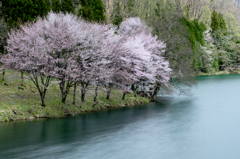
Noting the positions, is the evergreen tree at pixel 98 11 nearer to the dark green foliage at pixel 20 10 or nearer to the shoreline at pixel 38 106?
the dark green foliage at pixel 20 10

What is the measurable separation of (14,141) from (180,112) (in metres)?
16.3

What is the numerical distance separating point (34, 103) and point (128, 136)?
28.4ft

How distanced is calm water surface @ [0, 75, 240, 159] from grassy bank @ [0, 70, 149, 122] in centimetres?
100

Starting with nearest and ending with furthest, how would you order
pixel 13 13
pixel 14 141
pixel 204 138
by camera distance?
1. pixel 14 141
2. pixel 204 138
3. pixel 13 13

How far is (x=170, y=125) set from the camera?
835 inches

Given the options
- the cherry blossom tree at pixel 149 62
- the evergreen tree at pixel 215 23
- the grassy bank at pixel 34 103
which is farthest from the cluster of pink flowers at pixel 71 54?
the evergreen tree at pixel 215 23

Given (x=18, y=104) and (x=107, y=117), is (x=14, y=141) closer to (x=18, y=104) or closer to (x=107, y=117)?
(x=18, y=104)

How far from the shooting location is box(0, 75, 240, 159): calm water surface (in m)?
14.8

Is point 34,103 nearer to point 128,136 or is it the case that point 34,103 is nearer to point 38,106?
point 38,106

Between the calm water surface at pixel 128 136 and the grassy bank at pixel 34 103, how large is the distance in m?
1.00

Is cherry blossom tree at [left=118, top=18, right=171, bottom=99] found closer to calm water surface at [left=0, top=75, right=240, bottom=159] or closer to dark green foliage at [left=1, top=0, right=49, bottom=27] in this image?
calm water surface at [left=0, top=75, right=240, bottom=159]

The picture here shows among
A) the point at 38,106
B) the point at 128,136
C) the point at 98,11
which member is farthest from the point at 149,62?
the point at 98,11

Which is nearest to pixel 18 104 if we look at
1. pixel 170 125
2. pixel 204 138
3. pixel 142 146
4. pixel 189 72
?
pixel 142 146

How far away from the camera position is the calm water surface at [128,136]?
14805 mm
